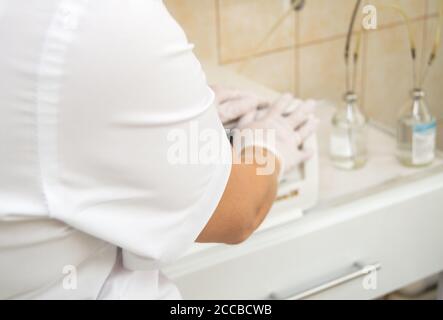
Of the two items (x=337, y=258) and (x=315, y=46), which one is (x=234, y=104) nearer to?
(x=337, y=258)

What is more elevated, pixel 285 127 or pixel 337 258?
pixel 285 127

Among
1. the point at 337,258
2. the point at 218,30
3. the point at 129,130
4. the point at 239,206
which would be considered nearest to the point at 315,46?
the point at 218,30

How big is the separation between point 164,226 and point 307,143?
1.48 feet

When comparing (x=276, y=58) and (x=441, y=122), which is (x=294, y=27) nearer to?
(x=276, y=58)

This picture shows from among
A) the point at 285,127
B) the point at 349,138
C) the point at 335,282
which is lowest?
the point at 335,282

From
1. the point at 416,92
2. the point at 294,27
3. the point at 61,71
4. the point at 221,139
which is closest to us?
the point at 61,71

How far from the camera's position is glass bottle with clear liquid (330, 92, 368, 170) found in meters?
A: 1.14

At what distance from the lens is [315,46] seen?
1.37 m

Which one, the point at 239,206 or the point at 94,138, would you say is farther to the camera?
the point at 239,206

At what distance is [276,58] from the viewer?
135cm

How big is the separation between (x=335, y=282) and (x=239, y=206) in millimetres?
477

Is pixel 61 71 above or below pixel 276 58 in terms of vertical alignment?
above
